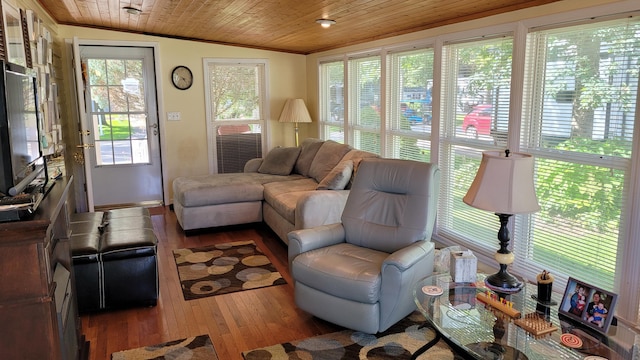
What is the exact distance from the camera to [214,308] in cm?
327

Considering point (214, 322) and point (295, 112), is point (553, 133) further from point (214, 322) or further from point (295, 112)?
point (295, 112)

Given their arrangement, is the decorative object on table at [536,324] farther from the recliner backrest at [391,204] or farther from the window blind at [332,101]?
the window blind at [332,101]

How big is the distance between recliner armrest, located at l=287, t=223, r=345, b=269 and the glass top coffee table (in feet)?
2.84

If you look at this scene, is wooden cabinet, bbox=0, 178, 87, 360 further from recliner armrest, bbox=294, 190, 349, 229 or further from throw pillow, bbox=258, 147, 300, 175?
throw pillow, bbox=258, 147, 300, 175

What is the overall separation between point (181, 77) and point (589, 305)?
211 inches

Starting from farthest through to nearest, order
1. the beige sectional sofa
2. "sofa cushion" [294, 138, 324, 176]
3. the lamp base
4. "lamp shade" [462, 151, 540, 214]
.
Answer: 1. "sofa cushion" [294, 138, 324, 176]
2. the beige sectional sofa
3. the lamp base
4. "lamp shade" [462, 151, 540, 214]

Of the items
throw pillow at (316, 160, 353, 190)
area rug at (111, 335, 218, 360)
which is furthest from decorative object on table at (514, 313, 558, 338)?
throw pillow at (316, 160, 353, 190)

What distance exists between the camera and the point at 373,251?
313cm

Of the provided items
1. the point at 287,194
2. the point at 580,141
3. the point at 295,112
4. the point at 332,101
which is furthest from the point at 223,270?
the point at 332,101

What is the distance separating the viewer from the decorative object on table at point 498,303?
6.98 feet

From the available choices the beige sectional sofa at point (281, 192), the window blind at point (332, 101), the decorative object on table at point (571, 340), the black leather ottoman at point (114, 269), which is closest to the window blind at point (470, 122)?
the beige sectional sofa at point (281, 192)

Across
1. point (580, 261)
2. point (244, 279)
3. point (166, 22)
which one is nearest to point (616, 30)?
point (580, 261)

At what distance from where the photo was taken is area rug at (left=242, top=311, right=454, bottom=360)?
2631 millimetres

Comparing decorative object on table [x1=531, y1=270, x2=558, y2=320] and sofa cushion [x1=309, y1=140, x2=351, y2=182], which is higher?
sofa cushion [x1=309, y1=140, x2=351, y2=182]
